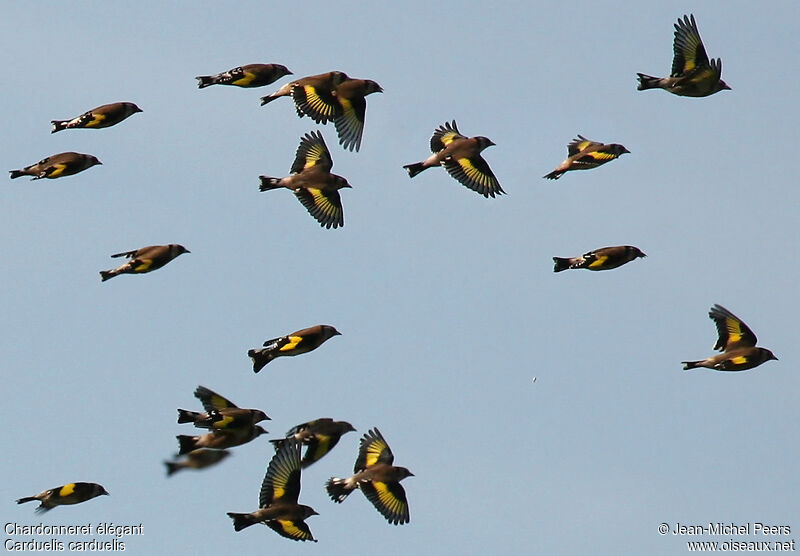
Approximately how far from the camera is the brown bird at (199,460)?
21.2 m

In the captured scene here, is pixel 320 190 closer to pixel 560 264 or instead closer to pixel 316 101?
pixel 316 101

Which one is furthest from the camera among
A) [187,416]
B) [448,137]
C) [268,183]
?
[448,137]

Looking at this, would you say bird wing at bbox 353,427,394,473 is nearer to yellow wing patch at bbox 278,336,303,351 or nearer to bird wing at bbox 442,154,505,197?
yellow wing patch at bbox 278,336,303,351

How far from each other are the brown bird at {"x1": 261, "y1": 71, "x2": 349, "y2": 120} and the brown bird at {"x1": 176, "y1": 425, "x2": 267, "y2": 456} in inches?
173

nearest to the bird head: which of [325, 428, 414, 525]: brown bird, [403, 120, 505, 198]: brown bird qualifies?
[403, 120, 505, 198]: brown bird

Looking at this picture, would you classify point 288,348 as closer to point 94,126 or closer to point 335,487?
point 335,487

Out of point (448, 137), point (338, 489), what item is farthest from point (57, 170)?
point (448, 137)

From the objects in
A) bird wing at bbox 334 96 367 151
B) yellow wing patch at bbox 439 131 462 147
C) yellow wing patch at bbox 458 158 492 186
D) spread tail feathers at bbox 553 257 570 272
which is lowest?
spread tail feathers at bbox 553 257 570 272

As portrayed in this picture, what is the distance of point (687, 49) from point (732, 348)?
4.02m

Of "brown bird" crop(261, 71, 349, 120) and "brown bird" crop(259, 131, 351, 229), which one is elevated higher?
"brown bird" crop(261, 71, 349, 120)

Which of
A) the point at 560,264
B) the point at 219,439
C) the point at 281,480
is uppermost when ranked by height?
the point at 560,264

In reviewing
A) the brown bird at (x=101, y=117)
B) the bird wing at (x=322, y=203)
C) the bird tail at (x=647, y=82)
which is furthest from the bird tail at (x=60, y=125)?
the bird tail at (x=647, y=82)

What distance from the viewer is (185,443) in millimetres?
21078

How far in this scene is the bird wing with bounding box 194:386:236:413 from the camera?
880 inches
